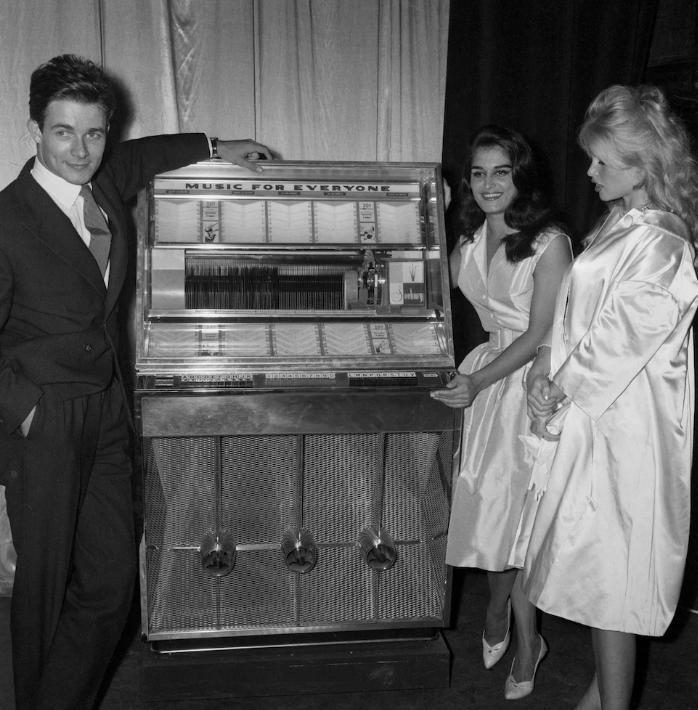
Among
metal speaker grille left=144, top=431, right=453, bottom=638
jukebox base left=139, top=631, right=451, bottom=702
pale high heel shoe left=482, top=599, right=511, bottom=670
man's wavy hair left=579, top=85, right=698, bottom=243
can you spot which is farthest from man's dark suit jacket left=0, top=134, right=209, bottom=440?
pale high heel shoe left=482, top=599, right=511, bottom=670

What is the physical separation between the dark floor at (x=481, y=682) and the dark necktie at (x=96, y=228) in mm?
1269

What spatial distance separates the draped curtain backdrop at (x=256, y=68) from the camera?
9.93 ft

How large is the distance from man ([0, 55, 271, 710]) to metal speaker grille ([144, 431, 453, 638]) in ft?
0.55

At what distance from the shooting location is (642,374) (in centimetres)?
204

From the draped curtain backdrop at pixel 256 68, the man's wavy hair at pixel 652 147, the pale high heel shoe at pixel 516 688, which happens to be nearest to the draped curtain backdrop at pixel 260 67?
the draped curtain backdrop at pixel 256 68

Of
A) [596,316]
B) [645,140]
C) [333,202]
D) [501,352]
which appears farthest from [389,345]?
[645,140]

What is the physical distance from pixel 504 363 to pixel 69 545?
1337 mm

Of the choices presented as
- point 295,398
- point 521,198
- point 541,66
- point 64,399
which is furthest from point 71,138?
point 541,66

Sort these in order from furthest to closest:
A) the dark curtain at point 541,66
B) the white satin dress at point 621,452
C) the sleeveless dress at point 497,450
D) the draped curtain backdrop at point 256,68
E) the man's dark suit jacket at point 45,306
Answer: the dark curtain at point 541,66 < the draped curtain backdrop at point 256,68 < the sleeveless dress at point 497,450 < the man's dark suit jacket at point 45,306 < the white satin dress at point 621,452

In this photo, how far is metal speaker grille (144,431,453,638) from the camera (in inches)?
98.0

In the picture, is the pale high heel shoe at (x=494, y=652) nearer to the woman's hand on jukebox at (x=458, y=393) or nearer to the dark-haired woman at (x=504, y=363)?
the dark-haired woman at (x=504, y=363)

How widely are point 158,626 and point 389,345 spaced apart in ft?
3.68

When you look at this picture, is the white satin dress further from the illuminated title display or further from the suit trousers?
the suit trousers

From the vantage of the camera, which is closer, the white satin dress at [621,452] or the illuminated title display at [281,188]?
the white satin dress at [621,452]
